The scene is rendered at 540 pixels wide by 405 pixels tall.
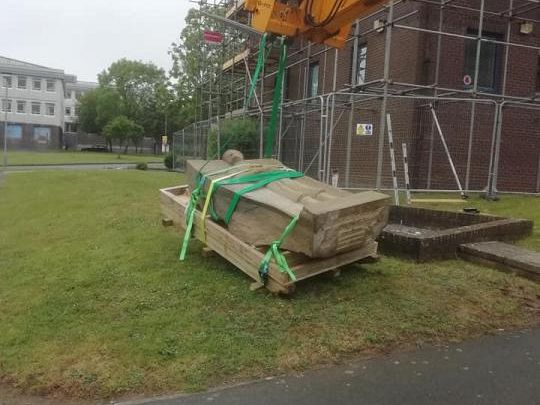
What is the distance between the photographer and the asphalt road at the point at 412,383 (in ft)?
12.5

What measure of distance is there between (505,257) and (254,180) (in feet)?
9.26

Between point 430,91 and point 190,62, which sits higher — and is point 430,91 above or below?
below

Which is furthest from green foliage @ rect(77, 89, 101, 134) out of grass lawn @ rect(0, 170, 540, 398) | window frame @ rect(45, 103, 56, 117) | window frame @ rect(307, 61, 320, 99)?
grass lawn @ rect(0, 170, 540, 398)

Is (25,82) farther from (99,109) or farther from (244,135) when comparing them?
(244,135)

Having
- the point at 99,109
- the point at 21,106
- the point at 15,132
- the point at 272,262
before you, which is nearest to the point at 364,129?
the point at 272,262

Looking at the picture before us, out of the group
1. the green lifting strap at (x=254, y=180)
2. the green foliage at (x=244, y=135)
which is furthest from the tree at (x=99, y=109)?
the green lifting strap at (x=254, y=180)

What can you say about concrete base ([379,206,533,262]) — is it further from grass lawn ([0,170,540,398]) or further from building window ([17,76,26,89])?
building window ([17,76,26,89])

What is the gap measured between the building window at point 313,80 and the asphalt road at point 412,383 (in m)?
16.6

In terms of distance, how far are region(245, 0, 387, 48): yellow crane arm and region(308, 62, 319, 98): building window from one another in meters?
14.2

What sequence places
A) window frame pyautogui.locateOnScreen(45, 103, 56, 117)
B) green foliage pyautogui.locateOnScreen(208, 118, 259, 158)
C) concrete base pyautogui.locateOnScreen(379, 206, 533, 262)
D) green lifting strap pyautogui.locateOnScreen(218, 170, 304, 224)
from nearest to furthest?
1. green lifting strap pyautogui.locateOnScreen(218, 170, 304, 224)
2. concrete base pyautogui.locateOnScreen(379, 206, 533, 262)
3. green foliage pyautogui.locateOnScreen(208, 118, 259, 158)
4. window frame pyautogui.locateOnScreen(45, 103, 56, 117)

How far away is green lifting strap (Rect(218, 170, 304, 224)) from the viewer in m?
5.86

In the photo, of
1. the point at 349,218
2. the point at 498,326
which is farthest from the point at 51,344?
the point at 498,326

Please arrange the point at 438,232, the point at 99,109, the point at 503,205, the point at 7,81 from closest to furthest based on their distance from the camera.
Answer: the point at 438,232 → the point at 503,205 → the point at 7,81 → the point at 99,109

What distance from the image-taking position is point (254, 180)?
6.10m
